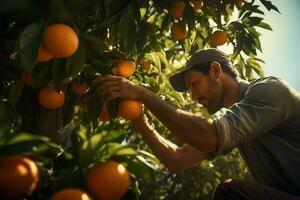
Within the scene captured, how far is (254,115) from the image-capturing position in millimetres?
2066

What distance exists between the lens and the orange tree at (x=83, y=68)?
1.11 meters

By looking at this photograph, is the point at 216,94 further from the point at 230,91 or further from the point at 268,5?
the point at 268,5

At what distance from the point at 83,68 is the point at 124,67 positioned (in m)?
0.18

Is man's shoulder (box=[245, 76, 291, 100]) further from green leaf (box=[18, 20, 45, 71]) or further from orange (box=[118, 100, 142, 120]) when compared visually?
green leaf (box=[18, 20, 45, 71])

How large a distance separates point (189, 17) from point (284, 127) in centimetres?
75

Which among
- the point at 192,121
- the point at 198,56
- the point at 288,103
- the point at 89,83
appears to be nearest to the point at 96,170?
the point at 89,83

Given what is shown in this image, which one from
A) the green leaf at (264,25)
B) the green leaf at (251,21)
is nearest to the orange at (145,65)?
the green leaf at (251,21)

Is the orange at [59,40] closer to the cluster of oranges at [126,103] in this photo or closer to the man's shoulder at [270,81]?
the cluster of oranges at [126,103]

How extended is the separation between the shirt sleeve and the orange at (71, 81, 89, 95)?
63 centimetres

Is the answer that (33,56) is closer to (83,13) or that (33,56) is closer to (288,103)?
(83,13)

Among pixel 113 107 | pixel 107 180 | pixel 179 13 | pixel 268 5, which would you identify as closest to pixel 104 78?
pixel 113 107

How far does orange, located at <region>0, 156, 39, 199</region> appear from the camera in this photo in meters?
0.99

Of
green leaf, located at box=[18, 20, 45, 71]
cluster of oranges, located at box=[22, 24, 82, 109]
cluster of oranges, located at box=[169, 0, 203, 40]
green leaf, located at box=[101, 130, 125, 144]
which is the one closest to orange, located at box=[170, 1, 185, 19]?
cluster of oranges, located at box=[169, 0, 203, 40]

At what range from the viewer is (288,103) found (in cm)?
218
